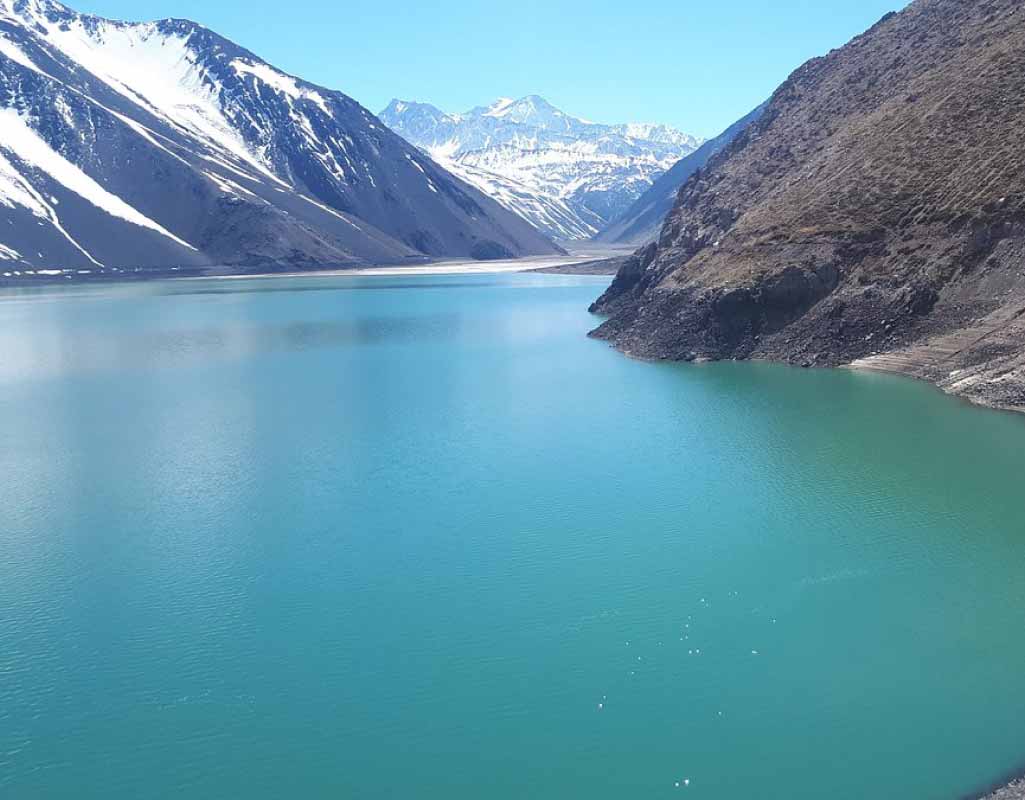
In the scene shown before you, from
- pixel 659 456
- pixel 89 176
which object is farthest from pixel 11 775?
pixel 89 176

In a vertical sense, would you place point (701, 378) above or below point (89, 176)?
below

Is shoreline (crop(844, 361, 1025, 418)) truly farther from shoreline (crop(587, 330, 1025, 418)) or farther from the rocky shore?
the rocky shore

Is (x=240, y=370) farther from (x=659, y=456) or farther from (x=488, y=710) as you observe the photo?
(x=488, y=710)

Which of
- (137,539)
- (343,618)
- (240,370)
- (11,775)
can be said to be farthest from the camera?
(240,370)

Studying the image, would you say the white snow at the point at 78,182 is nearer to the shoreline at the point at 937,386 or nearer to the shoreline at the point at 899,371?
the shoreline at the point at 899,371

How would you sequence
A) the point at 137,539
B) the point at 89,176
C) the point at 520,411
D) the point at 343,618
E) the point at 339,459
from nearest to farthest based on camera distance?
the point at 343,618 → the point at 137,539 → the point at 339,459 → the point at 520,411 → the point at 89,176

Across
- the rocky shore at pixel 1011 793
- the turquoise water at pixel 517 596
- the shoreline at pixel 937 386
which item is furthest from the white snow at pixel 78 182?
the rocky shore at pixel 1011 793
